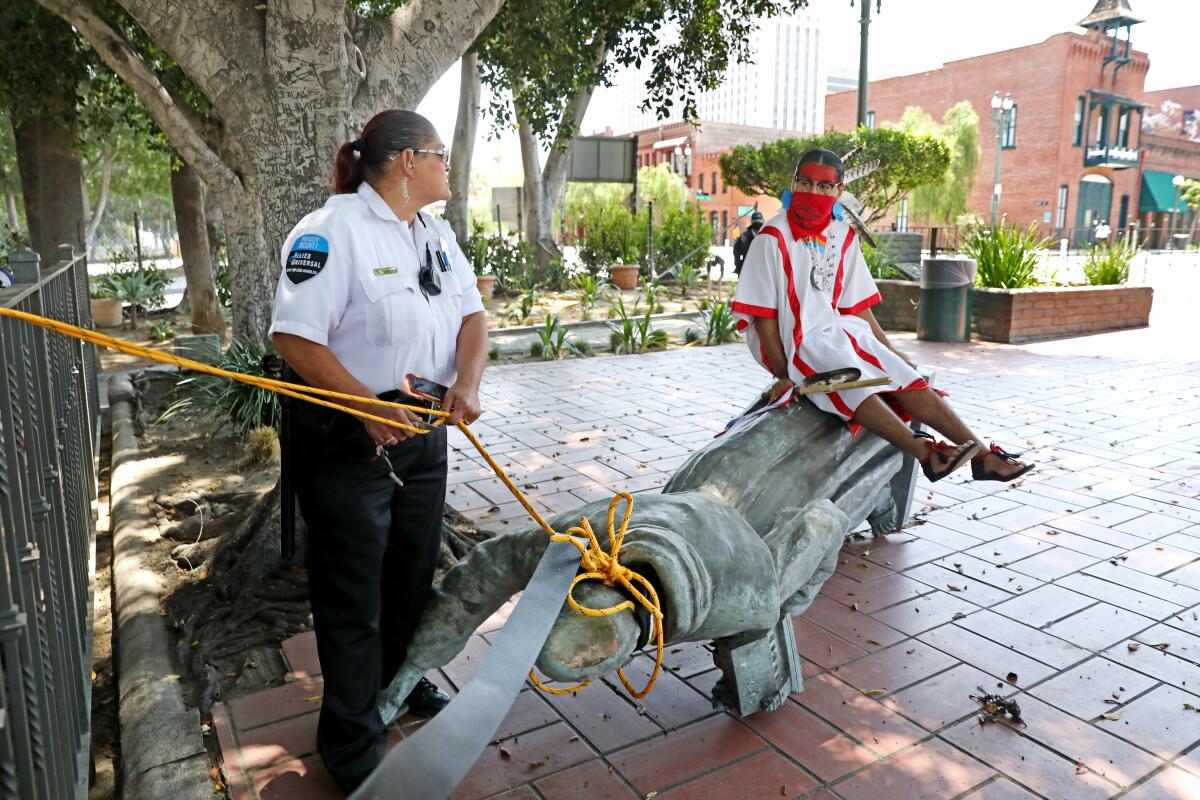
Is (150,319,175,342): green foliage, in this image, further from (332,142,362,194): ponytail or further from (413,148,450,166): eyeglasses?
(413,148,450,166): eyeglasses

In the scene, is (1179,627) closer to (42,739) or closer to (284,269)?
(284,269)

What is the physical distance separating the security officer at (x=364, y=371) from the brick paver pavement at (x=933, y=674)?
0.45 m

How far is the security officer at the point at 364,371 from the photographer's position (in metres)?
2.38

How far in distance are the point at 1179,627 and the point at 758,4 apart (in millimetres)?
5957

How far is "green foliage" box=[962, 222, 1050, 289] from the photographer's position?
1121cm

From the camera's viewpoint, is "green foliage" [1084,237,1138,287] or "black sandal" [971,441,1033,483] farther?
"green foliage" [1084,237,1138,287]

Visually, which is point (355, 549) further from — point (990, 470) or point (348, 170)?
point (990, 470)

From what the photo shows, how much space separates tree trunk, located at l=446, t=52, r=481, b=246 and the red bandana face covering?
1270cm

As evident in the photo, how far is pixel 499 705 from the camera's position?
1571mm

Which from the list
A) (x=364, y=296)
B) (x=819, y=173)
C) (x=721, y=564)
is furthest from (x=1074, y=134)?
(x=364, y=296)

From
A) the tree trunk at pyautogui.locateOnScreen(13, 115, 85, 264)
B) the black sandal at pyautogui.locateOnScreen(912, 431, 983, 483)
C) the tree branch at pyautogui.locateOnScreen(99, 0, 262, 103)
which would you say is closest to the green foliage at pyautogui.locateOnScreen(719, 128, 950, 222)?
the tree trunk at pyautogui.locateOnScreen(13, 115, 85, 264)

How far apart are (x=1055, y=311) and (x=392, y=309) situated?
35.1 ft

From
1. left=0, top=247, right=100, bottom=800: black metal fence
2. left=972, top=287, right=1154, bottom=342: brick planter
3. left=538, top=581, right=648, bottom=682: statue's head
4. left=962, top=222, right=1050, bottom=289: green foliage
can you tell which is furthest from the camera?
left=962, top=222, right=1050, bottom=289: green foliage

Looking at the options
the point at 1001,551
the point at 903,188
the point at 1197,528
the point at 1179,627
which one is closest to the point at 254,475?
the point at 1001,551
